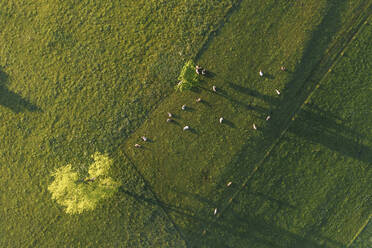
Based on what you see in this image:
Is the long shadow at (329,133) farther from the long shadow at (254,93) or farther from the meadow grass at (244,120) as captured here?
the long shadow at (254,93)

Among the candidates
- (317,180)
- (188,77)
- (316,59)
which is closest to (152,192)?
(188,77)

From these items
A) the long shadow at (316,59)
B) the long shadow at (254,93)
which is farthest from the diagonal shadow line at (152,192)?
the long shadow at (316,59)

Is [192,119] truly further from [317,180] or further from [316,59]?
[317,180]

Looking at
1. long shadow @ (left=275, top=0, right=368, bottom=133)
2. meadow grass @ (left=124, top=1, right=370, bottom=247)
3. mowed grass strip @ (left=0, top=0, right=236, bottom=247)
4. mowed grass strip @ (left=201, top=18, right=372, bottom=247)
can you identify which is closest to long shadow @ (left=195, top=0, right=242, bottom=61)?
meadow grass @ (left=124, top=1, right=370, bottom=247)

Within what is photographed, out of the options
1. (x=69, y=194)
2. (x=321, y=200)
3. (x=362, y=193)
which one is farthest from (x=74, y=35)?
(x=362, y=193)

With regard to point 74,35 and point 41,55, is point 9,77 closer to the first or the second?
point 41,55

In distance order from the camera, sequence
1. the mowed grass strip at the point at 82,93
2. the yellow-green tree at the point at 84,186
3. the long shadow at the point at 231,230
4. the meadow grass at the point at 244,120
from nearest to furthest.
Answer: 1. the yellow-green tree at the point at 84,186
2. the meadow grass at the point at 244,120
3. the mowed grass strip at the point at 82,93
4. the long shadow at the point at 231,230

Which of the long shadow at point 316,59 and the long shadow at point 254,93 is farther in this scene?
the long shadow at point 254,93

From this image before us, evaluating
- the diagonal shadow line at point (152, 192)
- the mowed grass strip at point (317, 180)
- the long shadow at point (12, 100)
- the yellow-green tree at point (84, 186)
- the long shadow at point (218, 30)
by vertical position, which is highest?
the long shadow at point (218, 30)
